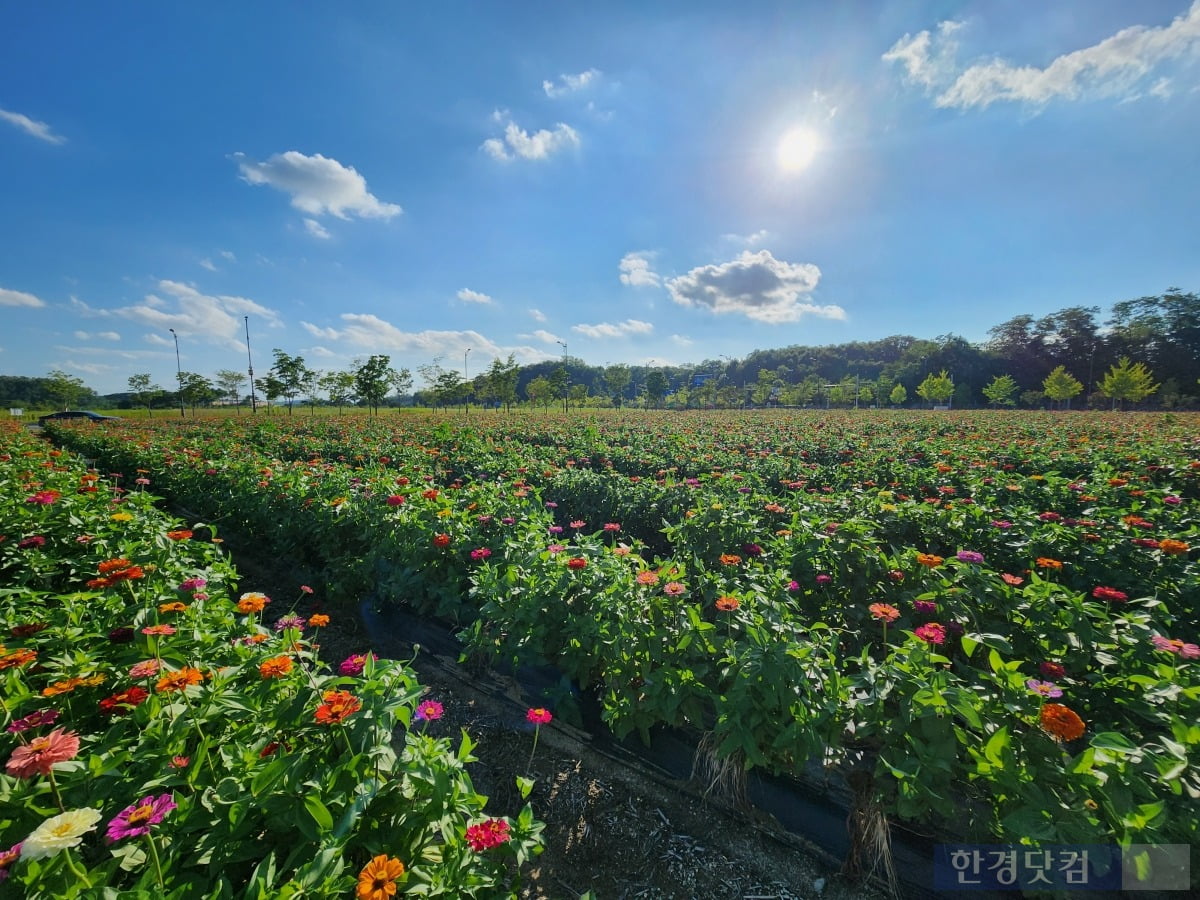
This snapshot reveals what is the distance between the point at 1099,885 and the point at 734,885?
1.38 metres

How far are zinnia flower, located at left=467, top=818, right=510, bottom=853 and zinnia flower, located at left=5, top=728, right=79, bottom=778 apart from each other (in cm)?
105

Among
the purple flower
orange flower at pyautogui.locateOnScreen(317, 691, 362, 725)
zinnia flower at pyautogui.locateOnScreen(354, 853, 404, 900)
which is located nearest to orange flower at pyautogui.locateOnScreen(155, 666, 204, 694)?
orange flower at pyautogui.locateOnScreen(317, 691, 362, 725)

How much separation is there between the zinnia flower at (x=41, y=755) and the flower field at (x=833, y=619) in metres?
0.27

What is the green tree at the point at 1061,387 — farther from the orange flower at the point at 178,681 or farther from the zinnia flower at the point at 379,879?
the orange flower at the point at 178,681

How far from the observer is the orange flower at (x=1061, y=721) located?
1.62 m

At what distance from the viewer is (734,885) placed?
7.27 feet

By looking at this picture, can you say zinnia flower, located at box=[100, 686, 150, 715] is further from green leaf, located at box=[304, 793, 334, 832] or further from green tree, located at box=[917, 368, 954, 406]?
green tree, located at box=[917, 368, 954, 406]

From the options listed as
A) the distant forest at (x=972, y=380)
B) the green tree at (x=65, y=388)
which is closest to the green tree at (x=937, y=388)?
the distant forest at (x=972, y=380)

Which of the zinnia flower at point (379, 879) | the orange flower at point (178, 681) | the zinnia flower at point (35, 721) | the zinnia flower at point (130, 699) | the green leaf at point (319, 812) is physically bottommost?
the zinnia flower at point (379, 879)

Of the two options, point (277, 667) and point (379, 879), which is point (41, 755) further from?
point (379, 879)

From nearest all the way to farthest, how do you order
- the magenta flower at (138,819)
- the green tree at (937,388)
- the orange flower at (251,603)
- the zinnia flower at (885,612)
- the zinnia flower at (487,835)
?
the magenta flower at (138,819)
the zinnia flower at (487,835)
the orange flower at (251,603)
the zinnia flower at (885,612)
the green tree at (937,388)

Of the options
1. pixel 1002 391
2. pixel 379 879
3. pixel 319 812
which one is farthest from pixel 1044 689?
pixel 1002 391

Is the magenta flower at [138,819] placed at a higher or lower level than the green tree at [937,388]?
lower

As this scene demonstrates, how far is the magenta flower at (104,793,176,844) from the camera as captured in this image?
3.77 feet
